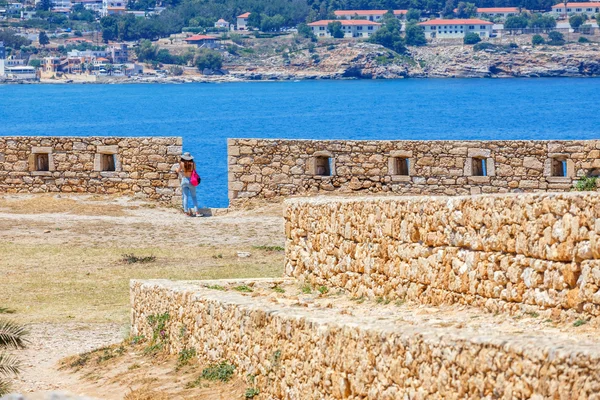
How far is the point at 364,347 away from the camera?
7340mm

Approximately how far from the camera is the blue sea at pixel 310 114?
6638cm

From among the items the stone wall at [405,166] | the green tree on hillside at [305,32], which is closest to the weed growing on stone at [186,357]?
the stone wall at [405,166]

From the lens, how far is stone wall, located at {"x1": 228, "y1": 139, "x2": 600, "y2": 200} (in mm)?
17984

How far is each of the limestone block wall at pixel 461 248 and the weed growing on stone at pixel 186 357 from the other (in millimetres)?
1159

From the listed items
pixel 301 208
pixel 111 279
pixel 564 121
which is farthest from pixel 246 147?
pixel 564 121

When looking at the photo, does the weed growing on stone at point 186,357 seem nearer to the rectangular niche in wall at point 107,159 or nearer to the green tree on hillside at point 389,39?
the rectangular niche in wall at point 107,159

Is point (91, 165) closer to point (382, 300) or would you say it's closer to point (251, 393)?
point (382, 300)

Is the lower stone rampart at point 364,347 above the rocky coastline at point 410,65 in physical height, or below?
above

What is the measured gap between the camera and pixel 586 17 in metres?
196

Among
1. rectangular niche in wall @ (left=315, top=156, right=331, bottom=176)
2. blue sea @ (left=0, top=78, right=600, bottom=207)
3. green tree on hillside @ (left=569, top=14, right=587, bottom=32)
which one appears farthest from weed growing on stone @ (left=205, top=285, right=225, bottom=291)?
green tree on hillside @ (left=569, top=14, right=587, bottom=32)

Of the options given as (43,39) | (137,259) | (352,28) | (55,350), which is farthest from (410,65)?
(55,350)

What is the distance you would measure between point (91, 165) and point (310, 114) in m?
71.5

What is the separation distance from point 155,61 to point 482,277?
177 metres

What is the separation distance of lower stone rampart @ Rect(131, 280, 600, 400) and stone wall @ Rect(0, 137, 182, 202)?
10038 millimetres
